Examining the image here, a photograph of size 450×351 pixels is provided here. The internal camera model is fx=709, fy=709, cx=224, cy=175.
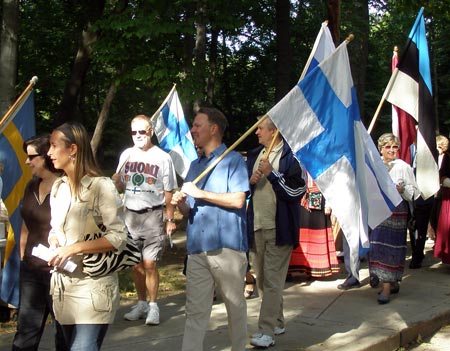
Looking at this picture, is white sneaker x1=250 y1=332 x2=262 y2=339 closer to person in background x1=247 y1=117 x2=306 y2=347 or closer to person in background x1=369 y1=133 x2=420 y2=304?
person in background x1=247 y1=117 x2=306 y2=347

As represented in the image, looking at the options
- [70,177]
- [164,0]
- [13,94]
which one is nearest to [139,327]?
[70,177]

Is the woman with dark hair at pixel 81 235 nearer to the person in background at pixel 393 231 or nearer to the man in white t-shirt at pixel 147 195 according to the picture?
the man in white t-shirt at pixel 147 195

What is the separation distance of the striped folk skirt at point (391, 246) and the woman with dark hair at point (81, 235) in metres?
4.49

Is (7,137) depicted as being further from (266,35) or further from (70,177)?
(266,35)

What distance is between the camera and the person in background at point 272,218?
5832 mm

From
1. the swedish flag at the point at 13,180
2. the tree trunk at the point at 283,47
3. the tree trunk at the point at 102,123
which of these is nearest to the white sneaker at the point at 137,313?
the swedish flag at the point at 13,180

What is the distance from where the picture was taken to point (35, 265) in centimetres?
464

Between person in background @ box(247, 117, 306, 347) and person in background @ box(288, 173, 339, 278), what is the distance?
8.70ft

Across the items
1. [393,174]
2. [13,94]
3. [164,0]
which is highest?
[164,0]

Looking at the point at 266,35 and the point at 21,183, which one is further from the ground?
the point at 266,35

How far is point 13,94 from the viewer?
9188 millimetres

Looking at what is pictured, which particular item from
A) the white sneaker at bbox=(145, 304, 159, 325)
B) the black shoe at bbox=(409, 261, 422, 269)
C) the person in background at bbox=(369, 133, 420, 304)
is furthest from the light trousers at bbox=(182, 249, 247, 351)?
the black shoe at bbox=(409, 261, 422, 269)

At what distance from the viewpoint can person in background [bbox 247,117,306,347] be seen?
5.83 meters

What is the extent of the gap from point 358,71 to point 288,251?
8.42 m
